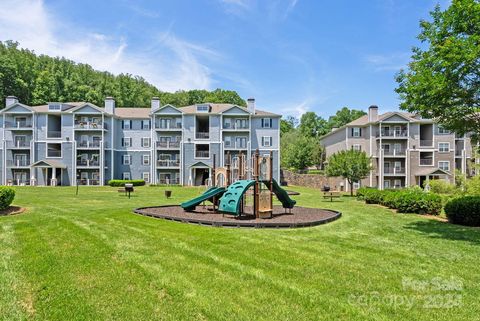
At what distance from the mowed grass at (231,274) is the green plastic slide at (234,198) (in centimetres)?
190

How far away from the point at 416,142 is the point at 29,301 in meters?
43.2

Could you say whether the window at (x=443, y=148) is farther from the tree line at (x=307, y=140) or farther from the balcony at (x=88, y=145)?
the balcony at (x=88, y=145)

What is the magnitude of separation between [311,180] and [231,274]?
39426 millimetres

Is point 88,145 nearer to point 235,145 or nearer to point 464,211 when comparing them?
point 235,145

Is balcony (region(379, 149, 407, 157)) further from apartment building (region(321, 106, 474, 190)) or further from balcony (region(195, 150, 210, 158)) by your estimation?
balcony (region(195, 150, 210, 158))

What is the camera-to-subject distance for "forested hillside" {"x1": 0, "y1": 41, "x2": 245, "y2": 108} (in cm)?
5790

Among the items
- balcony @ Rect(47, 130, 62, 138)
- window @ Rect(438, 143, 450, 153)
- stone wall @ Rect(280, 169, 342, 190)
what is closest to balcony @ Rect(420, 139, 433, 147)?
window @ Rect(438, 143, 450, 153)

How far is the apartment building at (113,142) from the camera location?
40719 mm

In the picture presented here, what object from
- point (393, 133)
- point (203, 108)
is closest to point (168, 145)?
point (203, 108)

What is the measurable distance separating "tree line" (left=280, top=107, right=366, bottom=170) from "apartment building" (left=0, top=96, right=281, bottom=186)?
12530mm

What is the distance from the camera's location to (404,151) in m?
39.5

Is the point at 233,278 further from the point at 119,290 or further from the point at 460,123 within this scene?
the point at 460,123

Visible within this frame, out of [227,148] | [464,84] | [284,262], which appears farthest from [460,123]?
[227,148]

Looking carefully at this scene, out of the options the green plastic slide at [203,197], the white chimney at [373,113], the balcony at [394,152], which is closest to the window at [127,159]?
the green plastic slide at [203,197]
